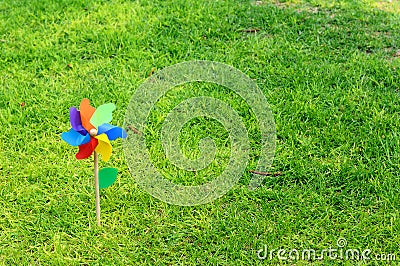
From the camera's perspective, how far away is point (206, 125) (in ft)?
11.6

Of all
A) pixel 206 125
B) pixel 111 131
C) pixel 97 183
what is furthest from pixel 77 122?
pixel 206 125

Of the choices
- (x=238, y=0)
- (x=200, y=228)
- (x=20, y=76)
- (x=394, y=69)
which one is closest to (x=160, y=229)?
(x=200, y=228)

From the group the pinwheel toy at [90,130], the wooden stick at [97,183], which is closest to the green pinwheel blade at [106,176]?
the wooden stick at [97,183]

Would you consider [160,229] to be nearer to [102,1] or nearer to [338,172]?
[338,172]

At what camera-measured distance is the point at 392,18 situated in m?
4.63

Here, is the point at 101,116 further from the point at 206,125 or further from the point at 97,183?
the point at 206,125

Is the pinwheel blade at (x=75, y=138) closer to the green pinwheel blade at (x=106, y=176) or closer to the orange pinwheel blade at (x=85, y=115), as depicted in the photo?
the orange pinwheel blade at (x=85, y=115)

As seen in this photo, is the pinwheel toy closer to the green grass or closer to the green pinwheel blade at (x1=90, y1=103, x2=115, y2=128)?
the green pinwheel blade at (x1=90, y1=103, x2=115, y2=128)

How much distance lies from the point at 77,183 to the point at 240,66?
1593 mm

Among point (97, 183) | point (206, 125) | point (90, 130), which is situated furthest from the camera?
point (206, 125)

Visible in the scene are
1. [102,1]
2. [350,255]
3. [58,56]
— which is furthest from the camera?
[102,1]

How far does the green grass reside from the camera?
280 cm

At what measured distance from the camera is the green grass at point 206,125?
280cm

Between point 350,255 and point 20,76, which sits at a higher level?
point 20,76
